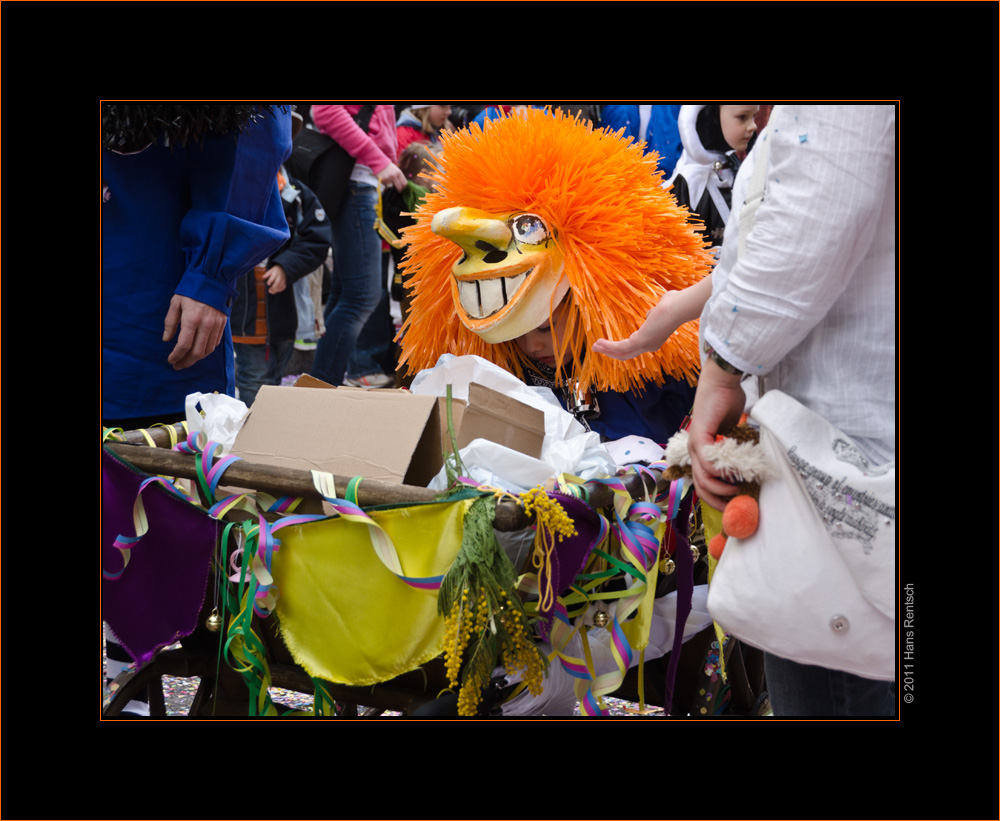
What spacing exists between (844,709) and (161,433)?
4.01 ft

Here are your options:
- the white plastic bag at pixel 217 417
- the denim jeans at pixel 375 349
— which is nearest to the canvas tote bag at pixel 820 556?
the white plastic bag at pixel 217 417

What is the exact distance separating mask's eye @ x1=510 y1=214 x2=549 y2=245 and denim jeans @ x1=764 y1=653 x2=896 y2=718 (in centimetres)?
98

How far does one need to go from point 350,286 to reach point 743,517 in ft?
9.26

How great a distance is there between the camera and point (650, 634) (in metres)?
1.49

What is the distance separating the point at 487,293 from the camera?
69.0 inches

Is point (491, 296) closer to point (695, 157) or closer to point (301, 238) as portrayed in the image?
point (695, 157)

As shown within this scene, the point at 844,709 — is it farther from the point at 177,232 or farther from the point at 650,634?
the point at 177,232

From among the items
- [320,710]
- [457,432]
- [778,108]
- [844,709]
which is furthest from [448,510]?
[778,108]

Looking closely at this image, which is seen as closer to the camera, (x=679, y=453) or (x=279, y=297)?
(x=679, y=453)

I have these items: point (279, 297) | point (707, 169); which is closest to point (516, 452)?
point (707, 169)

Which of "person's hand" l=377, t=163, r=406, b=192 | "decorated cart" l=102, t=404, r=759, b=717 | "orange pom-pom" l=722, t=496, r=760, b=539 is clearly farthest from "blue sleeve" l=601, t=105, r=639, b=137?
"orange pom-pom" l=722, t=496, r=760, b=539

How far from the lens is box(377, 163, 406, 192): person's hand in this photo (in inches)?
133

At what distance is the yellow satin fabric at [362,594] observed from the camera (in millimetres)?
1226

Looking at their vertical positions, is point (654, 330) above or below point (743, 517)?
above
